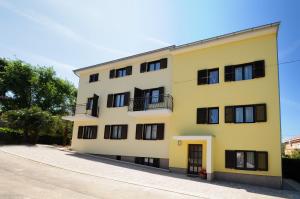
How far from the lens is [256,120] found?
15461 millimetres

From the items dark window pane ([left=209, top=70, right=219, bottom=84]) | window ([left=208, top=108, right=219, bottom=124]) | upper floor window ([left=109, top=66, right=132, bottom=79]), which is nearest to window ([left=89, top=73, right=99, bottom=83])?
upper floor window ([left=109, top=66, right=132, bottom=79])

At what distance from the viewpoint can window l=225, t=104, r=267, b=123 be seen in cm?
1539

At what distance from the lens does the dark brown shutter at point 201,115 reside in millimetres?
17516

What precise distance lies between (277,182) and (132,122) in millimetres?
11887

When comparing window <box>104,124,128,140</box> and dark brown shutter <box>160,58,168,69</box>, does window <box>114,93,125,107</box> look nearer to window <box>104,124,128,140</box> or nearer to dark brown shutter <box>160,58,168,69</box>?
window <box>104,124,128,140</box>

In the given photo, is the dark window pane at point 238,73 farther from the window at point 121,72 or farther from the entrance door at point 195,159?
the window at point 121,72

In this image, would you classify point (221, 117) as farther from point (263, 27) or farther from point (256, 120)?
point (263, 27)

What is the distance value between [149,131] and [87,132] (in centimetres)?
764

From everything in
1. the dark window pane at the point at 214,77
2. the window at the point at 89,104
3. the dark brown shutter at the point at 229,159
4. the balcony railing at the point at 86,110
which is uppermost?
the dark window pane at the point at 214,77

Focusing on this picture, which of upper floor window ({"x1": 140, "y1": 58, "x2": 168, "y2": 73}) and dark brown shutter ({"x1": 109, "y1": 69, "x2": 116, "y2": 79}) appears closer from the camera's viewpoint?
upper floor window ({"x1": 140, "y1": 58, "x2": 168, "y2": 73})

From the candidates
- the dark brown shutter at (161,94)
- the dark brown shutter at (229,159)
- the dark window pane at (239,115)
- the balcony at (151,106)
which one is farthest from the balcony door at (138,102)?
the dark brown shutter at (229,159)

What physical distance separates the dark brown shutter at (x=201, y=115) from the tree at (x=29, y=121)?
58.1 feet

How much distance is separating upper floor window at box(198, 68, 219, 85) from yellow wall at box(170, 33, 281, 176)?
1.06 feet

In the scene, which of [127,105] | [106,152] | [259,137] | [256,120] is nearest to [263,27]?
[256,120]
